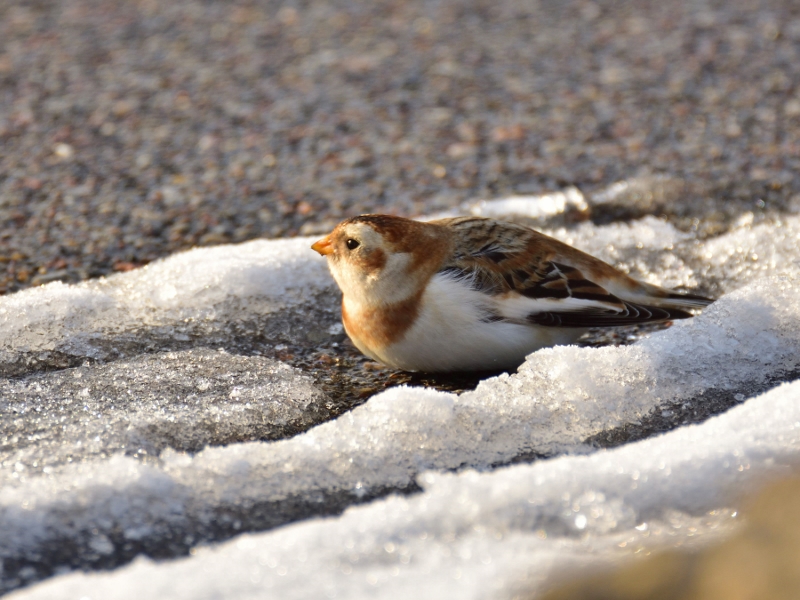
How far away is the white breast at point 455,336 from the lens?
2947 mm

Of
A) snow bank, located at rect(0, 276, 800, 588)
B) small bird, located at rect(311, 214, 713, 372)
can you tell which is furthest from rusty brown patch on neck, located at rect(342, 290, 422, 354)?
snow bank, located at rect(0, 276, 800, 588)

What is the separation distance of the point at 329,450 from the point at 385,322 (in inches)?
23.3

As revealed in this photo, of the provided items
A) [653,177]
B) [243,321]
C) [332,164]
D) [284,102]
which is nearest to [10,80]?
[284,102]

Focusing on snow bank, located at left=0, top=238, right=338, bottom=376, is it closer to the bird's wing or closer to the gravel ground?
the gravel ground

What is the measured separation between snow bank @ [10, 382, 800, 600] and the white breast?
1.99 feet

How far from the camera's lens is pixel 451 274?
3.03 m

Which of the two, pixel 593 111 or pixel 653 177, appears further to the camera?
pixel 593 111

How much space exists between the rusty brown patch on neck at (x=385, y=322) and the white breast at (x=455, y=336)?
21 mm

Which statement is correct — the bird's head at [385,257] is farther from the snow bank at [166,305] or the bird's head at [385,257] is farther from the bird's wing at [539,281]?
the snow bank at [166,305]

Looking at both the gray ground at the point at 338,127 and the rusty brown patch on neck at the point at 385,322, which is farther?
the gray ground at the point at 338,127

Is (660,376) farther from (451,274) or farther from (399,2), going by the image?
(399,2)

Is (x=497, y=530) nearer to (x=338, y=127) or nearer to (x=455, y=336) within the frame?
(x=455, y=336)

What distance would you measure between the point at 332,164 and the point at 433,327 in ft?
7.19

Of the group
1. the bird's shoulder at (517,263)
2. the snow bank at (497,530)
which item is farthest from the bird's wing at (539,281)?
the snow bank at (497,530)
